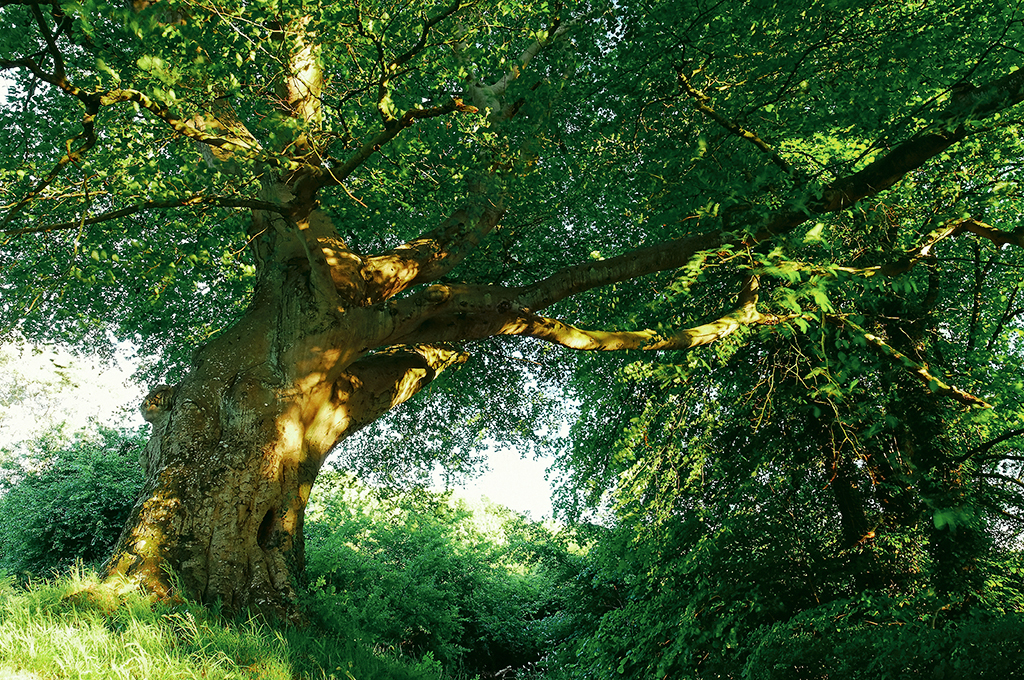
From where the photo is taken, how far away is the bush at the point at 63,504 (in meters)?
12.0

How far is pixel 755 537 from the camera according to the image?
702 centimetres

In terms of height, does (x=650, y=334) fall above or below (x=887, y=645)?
above

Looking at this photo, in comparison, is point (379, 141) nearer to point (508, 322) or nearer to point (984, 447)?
point (508, 322)

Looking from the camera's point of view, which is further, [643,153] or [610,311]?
[610,311]

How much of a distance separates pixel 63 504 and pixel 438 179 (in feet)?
35.1

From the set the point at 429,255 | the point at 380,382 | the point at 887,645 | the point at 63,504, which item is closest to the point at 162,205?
the point at 429,255

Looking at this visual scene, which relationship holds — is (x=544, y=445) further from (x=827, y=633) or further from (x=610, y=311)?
(x=827, y=633)

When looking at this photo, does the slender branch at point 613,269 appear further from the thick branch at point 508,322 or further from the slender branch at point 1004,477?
the slender branch at point 1004,477

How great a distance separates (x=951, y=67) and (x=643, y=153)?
3.12 metres

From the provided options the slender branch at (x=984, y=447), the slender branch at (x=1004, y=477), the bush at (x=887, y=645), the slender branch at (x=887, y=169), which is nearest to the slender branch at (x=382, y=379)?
the slender branch at (x=887, y=169)

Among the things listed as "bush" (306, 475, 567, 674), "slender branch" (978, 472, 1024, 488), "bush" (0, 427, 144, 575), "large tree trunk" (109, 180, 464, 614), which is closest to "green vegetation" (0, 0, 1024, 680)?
"large tree trunk" (109, 180, 464, 614)

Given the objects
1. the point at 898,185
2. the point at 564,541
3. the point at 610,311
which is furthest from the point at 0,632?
the point at 564,541

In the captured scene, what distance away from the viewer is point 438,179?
26.4ft

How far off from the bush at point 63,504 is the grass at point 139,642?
9279 millimetres
